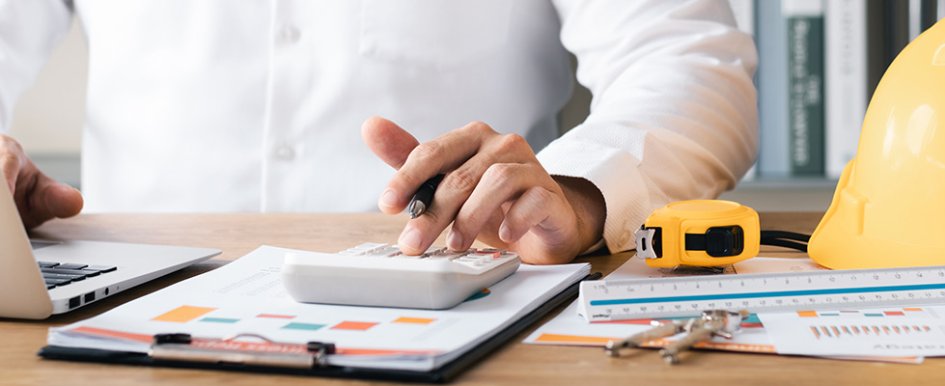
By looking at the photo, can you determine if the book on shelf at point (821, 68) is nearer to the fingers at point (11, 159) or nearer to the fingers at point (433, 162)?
the fingers at point (433, 162)

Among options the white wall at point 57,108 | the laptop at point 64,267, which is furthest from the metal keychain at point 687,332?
the white wall at point 57,108

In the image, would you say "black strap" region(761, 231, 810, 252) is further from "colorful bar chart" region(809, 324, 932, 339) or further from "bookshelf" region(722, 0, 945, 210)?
"bookshelf" region(722, 0, 945, 210)

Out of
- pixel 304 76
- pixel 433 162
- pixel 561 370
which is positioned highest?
pixel 304 76

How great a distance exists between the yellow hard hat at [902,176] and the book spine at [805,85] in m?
0.87

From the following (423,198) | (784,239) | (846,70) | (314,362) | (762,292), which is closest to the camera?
(314,362)

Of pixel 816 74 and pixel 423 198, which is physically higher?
pixel 816 74

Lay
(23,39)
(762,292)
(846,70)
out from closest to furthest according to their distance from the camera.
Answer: (762,292) → (23,39) → (846,70)

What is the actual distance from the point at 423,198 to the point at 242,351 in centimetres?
23

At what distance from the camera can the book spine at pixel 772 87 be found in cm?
154

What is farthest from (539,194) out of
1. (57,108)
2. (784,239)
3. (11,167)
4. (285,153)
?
(57,108)

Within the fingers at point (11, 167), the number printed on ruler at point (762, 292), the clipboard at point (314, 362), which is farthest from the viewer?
the fingers at point (11, 167)

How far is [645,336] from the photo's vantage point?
1.65 feet

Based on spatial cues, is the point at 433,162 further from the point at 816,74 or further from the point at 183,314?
the point at 816,74

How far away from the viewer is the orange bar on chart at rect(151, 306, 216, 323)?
54cm
